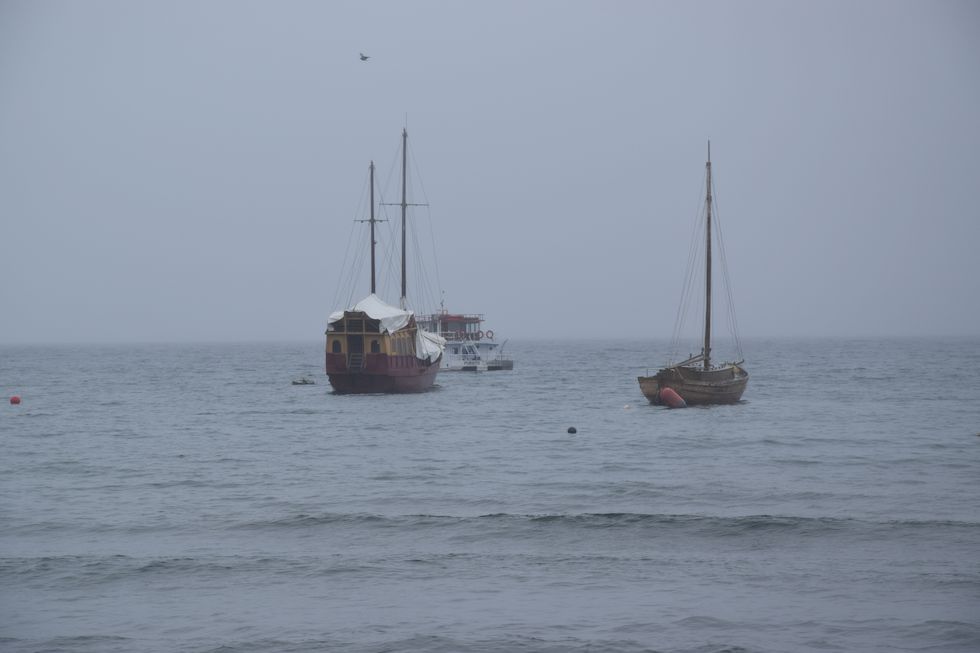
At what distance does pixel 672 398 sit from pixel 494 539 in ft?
107

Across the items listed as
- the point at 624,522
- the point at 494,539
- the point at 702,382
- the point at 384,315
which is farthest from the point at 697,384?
the point at 494,539

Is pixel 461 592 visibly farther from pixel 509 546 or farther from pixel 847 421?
pixel 847 421

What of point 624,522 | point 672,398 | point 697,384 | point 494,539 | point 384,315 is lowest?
point 494,539

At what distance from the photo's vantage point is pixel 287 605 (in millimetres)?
16141

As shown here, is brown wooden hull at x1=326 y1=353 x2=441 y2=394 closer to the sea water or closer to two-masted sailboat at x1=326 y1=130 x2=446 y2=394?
two-masted sailboat at x1=326 y1=130 x2=446 y2=394

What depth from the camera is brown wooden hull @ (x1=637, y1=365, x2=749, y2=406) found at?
51.5 m

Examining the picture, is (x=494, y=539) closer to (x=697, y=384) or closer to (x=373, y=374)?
(x=697, y=384)

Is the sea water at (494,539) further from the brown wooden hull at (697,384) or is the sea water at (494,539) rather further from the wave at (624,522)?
the brown wooden hull at (697,384)

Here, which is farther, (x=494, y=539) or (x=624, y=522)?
(x=624, y=522)

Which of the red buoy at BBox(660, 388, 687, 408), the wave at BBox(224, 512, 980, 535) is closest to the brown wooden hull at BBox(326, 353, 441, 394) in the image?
the red buoy at BBox(660, 388, 687, 408)

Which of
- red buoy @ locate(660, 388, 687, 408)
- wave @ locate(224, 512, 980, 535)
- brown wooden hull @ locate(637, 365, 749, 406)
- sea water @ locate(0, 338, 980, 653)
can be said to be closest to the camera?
sea water @ locate(0, 338, 980, 653)

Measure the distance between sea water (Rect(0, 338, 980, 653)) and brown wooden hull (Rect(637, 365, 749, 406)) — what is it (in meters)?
7.62

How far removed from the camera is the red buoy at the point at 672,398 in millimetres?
51875

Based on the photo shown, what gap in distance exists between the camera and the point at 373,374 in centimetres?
6159
